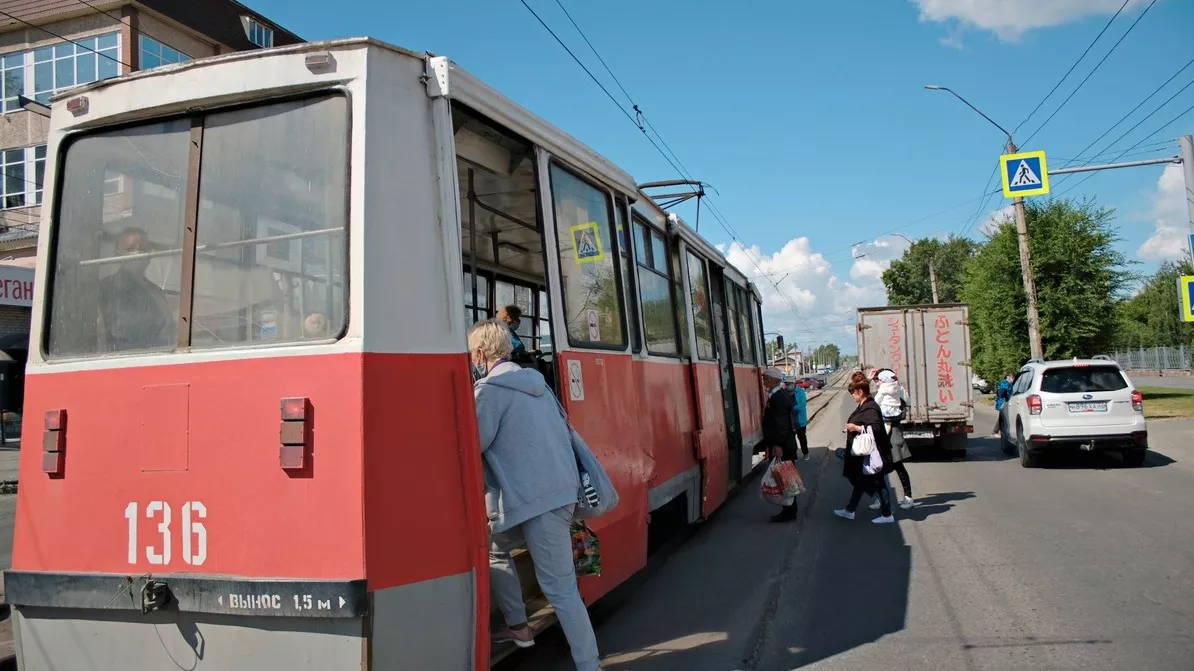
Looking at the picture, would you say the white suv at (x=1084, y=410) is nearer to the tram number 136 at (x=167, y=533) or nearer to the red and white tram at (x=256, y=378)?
the red and white tram at (x=256, y=378)

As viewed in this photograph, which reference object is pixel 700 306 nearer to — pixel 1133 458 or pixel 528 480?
pixel 528 480

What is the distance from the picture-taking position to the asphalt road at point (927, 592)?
506cm

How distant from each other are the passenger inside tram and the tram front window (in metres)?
0.86

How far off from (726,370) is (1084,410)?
6.49m

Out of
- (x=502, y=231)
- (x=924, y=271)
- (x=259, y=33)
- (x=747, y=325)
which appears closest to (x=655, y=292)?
(x=502, y=231)

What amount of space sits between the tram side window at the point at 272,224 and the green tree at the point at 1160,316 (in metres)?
66.2

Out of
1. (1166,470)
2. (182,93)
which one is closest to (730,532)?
(182,93)

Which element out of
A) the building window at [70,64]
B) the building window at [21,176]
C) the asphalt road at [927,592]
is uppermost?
the building window at [70,64]

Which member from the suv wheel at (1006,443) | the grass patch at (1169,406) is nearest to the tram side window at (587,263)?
the suv wheel at (1006,443)

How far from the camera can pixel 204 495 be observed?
3469mm

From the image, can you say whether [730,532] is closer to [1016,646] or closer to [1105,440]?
[1016,646]

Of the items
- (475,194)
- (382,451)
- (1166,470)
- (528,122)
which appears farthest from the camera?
(1166,470)

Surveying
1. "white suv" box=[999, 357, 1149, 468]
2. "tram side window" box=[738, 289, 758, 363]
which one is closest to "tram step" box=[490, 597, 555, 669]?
"tram side window" box=[738, 289, 758, 363]

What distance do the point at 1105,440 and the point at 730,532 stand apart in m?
7.44
